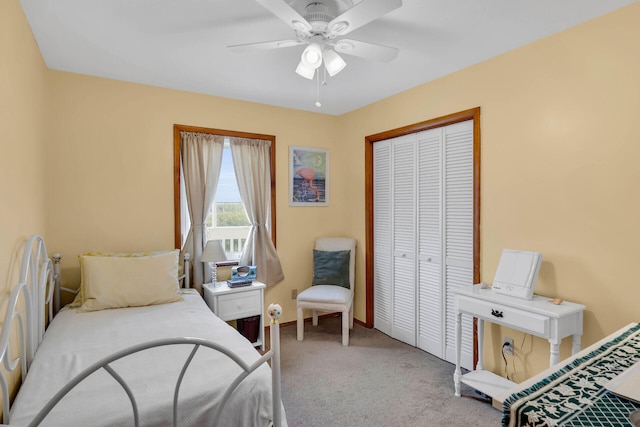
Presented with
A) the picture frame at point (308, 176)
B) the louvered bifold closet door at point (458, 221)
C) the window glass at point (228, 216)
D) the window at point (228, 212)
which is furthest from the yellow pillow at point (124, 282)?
the louvered bifold closet door at point (458, 221)

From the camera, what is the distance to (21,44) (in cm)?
192

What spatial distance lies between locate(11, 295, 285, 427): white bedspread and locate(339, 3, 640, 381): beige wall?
1.92 m

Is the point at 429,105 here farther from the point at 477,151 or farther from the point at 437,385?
the point at 437,385

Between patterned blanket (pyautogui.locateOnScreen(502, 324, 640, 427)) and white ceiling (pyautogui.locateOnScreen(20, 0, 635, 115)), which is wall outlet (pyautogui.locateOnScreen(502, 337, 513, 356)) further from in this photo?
white ceiling (pyautogui.locateOnScreen(20, 0, 635, 115))

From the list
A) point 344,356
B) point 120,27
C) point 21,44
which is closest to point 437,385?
point 344,356

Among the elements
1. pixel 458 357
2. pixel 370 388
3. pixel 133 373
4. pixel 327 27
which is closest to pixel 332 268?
pixel 370 388

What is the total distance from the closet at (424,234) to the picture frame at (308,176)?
0.63m

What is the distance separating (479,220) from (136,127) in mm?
2983

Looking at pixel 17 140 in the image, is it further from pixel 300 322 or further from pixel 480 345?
pixel 480 345

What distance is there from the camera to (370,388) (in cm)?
258

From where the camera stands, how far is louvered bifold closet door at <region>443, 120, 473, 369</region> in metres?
2.83

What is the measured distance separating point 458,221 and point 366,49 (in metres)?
1.64

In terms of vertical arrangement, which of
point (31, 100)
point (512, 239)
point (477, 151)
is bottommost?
point (512, 239)

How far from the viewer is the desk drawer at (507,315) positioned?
1.99 metres
